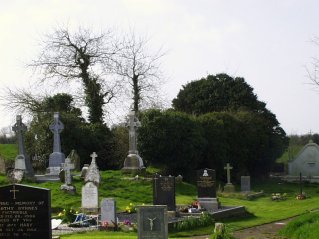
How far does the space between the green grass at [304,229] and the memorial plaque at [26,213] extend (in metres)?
6.02

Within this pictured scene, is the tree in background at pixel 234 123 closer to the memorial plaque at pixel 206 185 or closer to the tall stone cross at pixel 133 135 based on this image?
the tall stone cross at pixel 133 135

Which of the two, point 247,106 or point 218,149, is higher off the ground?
point 247,106

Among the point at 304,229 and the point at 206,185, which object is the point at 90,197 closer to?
the point at 206,185

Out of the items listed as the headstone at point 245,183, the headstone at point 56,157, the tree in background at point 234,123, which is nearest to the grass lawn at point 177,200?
the headstone at point 245,183

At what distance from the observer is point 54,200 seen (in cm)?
2378

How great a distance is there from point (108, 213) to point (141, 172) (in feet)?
41.5

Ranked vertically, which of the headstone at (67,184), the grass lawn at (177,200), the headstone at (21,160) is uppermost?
the headstone at (21,160)

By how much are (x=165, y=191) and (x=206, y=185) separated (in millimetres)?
2850

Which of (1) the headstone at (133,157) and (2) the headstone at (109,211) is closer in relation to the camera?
(2) the headstone at (109,211)

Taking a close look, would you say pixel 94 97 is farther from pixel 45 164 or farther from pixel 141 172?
pixel 141 172

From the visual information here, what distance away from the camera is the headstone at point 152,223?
12.8 meters

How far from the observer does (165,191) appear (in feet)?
70.0

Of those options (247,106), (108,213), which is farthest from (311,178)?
(108,213)

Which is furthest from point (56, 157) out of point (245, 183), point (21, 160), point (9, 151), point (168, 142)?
point (9, 151)
